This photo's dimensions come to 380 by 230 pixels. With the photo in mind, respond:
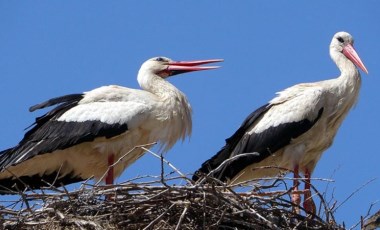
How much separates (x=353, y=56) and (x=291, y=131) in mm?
1295

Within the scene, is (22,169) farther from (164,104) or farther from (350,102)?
(350,102)

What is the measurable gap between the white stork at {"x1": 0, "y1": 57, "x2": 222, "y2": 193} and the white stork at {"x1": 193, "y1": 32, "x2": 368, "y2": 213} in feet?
1.77

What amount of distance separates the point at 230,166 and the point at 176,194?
7.87 ft

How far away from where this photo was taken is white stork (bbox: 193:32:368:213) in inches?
482

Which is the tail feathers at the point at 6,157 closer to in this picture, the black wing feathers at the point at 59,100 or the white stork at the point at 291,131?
the black wing feathers at the point at 59,100

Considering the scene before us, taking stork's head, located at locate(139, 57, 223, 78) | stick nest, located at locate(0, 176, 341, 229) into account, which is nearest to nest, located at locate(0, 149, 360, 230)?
stick nest, located at locate(0, 176, 341, 229)

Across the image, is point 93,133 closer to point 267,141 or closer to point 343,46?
point 267,141

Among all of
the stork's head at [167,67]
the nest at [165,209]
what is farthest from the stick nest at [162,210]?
the stork's head at [167,67]

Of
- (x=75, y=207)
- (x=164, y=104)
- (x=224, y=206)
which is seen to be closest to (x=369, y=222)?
(x=224, y=206)

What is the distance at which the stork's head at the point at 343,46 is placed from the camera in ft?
43.4

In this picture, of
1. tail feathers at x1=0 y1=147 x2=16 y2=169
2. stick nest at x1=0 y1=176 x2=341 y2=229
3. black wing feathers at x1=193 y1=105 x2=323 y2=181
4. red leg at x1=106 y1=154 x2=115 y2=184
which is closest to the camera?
stick nest at x1=0 y1=176 x2=341 y2=229

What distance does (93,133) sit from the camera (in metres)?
11.9

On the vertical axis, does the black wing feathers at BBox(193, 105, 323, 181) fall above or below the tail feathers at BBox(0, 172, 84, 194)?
above

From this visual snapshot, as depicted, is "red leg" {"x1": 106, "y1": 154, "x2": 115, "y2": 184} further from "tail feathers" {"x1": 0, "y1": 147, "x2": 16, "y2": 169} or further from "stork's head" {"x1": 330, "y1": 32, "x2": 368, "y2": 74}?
"stork's head" {"x1": 330, "y1": 32, "x2": 368, "y2": 74}
